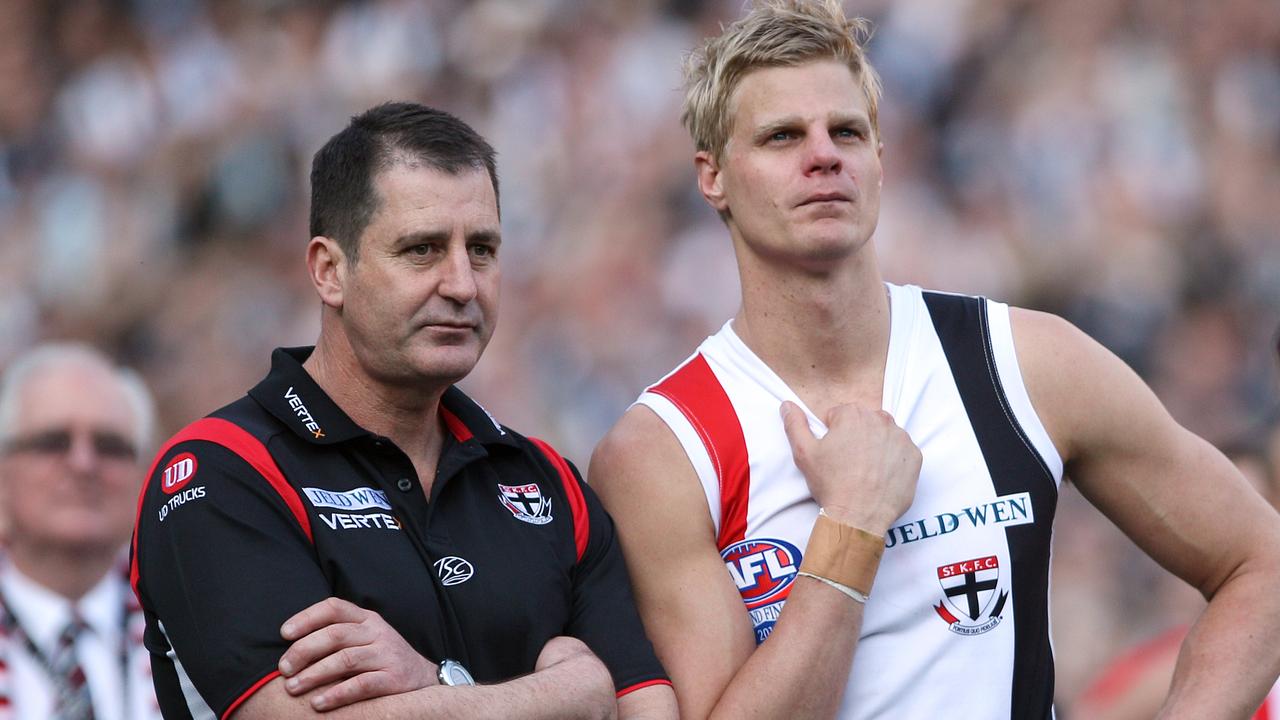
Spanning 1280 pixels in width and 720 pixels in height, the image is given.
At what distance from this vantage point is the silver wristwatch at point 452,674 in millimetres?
3086

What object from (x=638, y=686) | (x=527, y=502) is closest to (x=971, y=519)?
(x=638, y=686)

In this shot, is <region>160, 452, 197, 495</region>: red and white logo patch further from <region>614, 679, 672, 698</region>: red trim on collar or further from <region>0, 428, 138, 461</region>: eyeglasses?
<region>0, 428, 138, 461</region>: eyeglasses

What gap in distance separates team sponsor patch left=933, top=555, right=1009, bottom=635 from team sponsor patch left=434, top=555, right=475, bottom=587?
1058mm

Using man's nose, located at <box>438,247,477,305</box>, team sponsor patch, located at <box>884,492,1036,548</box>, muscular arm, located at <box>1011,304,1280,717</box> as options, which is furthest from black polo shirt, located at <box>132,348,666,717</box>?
muscular arm, located at <box>1011,304,1280,717</box>

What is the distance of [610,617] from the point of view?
346 centimetres

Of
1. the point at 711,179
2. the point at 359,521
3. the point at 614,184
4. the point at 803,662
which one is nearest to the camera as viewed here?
the point at 359,521

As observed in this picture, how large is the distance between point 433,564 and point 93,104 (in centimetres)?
715

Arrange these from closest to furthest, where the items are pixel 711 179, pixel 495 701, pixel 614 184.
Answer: pixel 495 701, pixel 711 179, pixel 614 184

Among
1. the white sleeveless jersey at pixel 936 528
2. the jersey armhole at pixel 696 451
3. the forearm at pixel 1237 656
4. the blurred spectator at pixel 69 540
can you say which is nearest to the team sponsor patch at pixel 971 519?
the white sleeveless jersey at pixel 936 528

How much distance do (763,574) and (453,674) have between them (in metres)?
0.82

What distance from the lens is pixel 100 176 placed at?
925 centimetres

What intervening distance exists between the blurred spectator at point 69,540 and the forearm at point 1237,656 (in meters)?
3.16

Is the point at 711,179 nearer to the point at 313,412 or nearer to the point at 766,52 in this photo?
the point at 766,52

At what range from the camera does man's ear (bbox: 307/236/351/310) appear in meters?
3.46
